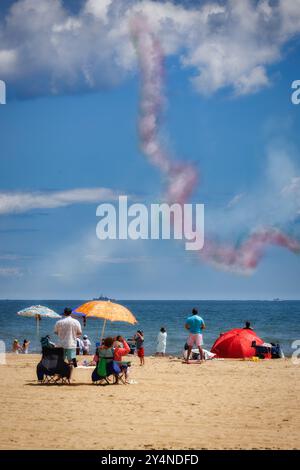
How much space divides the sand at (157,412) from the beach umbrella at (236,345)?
5075 millimetres

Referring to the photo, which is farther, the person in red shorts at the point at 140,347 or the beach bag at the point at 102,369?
the person in red shorts at the point at 140,347

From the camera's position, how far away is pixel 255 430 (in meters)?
10.3

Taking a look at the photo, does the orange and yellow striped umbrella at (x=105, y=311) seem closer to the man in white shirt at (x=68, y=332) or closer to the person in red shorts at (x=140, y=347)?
the man in white shirt at (x=68, y=332)

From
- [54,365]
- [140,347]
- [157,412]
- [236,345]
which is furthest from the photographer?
[236,345]

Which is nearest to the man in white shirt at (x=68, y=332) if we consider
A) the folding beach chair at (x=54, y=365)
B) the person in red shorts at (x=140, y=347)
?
the folding beach chair at (x=54, y=365)

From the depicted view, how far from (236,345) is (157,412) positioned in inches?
488

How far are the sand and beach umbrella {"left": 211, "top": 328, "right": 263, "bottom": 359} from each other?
5.07 meters

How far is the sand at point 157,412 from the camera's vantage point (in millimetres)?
9391

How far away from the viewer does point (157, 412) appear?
1177cm

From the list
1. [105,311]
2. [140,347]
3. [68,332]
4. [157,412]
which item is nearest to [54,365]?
[68,332]

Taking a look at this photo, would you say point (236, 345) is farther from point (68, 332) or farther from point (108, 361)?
point (68, 332)

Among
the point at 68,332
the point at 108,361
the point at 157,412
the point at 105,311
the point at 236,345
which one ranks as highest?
the point at 105,311

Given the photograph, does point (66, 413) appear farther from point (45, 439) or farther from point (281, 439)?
point (281, 439)
